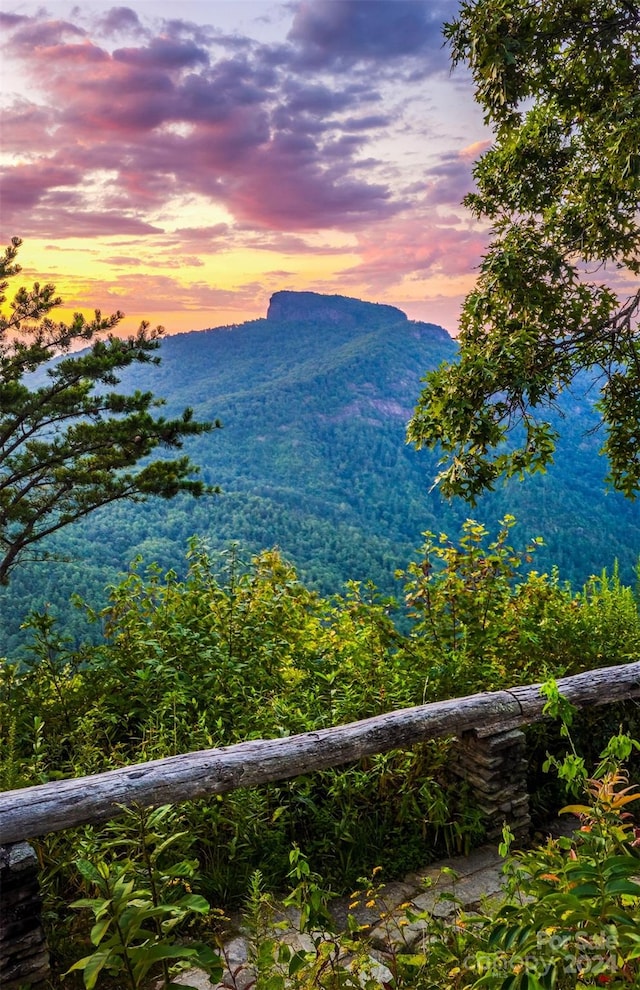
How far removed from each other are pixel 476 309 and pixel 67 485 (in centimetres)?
631

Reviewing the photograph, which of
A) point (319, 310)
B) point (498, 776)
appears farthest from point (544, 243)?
point (319, 310)

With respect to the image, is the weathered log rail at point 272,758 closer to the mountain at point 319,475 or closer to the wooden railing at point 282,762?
the wooden railing at point 282,762

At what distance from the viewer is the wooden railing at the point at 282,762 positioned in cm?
262

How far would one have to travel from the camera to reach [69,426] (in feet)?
29.3

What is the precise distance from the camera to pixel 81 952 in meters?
2.75

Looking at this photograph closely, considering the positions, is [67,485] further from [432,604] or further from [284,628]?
[432,604]

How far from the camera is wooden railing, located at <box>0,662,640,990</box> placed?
262cm

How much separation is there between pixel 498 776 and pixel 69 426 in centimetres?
737

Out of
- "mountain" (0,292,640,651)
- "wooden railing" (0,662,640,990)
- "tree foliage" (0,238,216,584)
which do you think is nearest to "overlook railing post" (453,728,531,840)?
"wooden railing" (0,662,640,990)

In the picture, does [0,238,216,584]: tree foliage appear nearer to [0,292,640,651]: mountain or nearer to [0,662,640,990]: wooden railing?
[0,292,640,651]: mountain

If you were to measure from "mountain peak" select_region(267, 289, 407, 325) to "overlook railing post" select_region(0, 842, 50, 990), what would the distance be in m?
117

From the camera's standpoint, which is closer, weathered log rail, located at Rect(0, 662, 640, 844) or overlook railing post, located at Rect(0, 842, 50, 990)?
overlook railing post, located at Rect(0, 842, 50, 990)

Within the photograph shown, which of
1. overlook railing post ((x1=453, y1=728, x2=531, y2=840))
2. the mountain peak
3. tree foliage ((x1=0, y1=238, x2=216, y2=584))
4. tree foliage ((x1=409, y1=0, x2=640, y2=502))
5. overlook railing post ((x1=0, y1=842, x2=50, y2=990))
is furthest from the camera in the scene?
the mountain peak

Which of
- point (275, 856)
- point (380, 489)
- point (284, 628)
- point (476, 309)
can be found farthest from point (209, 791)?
point (380, 489)
